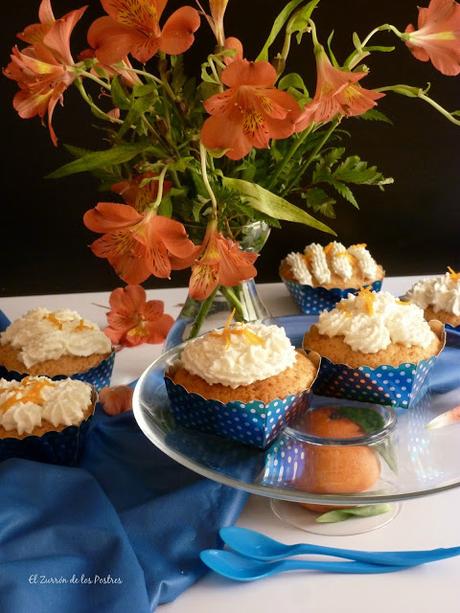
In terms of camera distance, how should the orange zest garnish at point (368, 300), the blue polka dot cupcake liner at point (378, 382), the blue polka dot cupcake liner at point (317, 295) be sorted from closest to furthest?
the blue polka dot cupcake liner at point (378, 382), the orange zest garnish at point (368, 300), the blue polka dot cupcake liner at point (317, 295)

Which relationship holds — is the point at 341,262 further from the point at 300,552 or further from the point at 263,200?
the point at 300,552

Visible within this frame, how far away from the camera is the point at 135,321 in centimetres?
171

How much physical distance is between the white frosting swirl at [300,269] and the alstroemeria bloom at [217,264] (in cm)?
83

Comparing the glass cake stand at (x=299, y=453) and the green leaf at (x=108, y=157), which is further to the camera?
the green leaf at (x=108, y=157)

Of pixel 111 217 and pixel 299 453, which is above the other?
pixel 111 217

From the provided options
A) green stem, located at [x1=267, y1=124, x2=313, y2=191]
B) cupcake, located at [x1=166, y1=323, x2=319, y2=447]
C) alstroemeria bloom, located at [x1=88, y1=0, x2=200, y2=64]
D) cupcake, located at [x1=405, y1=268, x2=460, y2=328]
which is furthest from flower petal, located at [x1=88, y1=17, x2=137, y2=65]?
cupcake, located at [x1=405, y1=268, x2=460, y2=328]

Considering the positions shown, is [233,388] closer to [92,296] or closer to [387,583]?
[387,583]

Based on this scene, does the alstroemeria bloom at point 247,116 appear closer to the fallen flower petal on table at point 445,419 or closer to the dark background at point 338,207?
the fallen flower petal on table at point 445,419

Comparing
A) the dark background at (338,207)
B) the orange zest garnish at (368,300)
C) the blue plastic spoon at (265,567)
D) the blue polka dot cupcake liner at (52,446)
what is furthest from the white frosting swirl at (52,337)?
the dark background at (338,207)

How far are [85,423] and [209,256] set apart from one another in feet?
1.09

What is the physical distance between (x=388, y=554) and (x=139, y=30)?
2.39 feet

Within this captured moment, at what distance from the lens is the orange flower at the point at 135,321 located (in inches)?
66.9

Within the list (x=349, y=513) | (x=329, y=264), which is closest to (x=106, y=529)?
(x=349, y=513)

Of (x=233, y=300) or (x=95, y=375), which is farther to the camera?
(x=95, y=375)
